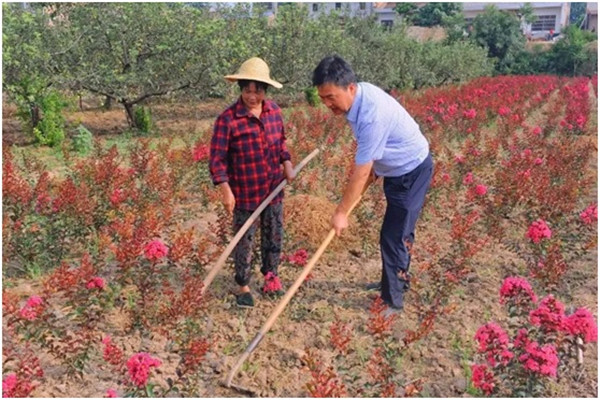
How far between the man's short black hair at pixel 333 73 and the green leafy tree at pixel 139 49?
7.46 metres

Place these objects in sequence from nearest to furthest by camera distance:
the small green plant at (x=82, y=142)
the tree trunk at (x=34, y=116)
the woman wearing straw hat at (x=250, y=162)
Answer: the woman wearing straw hat at (x=250, y=162), the small green plant at (x=82, y=142), the tree trunk at (x=34, y=116)

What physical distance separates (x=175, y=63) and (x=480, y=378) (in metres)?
9.06

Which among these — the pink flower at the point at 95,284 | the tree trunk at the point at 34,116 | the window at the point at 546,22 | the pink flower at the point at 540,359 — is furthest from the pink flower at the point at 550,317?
the window at the point at 546,22

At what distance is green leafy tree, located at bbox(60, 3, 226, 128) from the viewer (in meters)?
9.59

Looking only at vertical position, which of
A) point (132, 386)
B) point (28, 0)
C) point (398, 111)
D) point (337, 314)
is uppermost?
point (28, 0)

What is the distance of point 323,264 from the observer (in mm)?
4188

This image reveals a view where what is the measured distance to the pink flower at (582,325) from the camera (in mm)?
2242

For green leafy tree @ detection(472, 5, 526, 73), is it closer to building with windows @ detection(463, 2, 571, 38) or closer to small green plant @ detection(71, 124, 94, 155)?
building with windows @ detection(463, 2, 571, 38)

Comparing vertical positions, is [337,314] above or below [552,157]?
below

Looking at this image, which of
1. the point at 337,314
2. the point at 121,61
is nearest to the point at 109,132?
the point at 121,61

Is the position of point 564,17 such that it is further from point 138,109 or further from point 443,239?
point 443,239

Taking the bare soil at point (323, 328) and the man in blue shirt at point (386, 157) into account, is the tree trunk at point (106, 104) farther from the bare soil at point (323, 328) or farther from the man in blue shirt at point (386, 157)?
the man in blue shirt at point (386, 157)

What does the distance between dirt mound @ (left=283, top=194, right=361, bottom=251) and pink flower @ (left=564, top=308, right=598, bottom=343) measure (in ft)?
7.34

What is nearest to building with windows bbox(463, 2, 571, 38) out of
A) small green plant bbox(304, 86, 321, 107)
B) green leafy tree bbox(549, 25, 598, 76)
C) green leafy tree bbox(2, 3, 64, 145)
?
green leafy tree bbox(549, 25, 598, 76)
